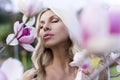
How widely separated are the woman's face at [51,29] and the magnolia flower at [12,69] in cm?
22

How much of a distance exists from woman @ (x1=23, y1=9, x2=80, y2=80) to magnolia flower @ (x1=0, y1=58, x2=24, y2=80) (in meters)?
0.26

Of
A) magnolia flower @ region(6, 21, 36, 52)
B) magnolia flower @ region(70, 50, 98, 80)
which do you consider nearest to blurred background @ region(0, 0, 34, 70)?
magnolia flower @ region(6, 21, 36, 52)

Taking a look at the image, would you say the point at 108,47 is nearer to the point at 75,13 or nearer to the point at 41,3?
the point at 75,13

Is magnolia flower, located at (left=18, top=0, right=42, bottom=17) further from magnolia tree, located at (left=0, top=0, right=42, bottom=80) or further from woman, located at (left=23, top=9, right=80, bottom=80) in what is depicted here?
woman, located at (left=23, top=9, right=80, bottom=80)

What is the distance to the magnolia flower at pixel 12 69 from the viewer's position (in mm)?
308

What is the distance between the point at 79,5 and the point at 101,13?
0.03 m

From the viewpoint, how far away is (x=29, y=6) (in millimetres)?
402

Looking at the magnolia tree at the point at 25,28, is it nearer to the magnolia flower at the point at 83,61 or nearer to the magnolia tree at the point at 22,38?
the magnolia tree at the point at 22,38

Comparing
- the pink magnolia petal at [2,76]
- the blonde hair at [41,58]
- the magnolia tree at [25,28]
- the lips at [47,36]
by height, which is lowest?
the blonde hair at [41,58]

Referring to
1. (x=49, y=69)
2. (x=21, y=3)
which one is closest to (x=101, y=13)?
(x=21, y=3)

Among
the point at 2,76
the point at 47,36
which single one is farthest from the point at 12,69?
the point at 47,36

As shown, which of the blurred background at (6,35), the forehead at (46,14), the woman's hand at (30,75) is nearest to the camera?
the blurred background at (6,35)

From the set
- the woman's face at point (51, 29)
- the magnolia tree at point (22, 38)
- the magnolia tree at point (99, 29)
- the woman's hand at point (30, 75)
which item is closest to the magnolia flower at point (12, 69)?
the magnolia tree at point (22, 38)

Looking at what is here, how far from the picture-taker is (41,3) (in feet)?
1.43
